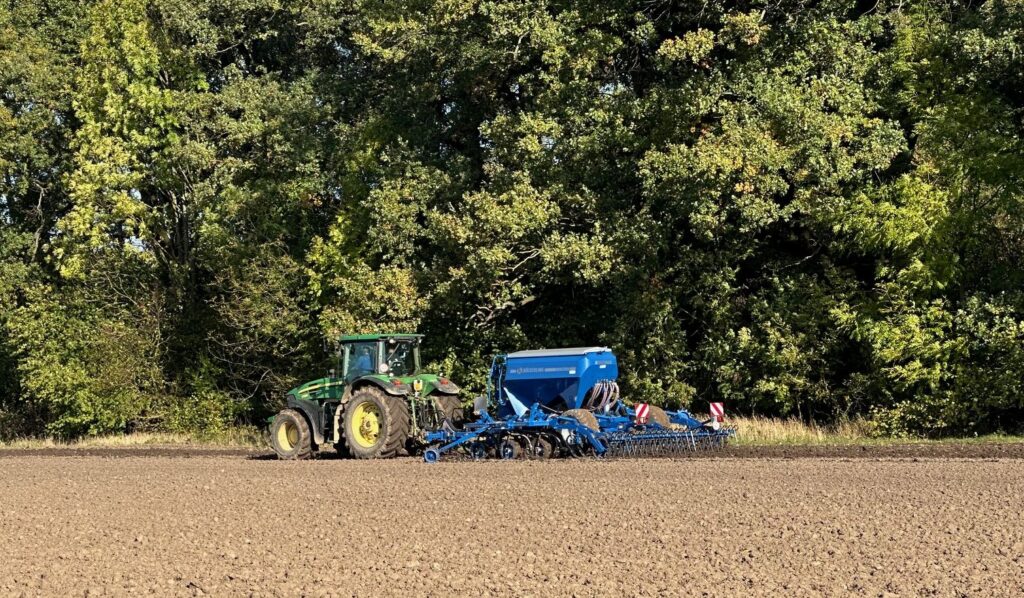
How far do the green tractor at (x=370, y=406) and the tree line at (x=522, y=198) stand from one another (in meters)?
4.07

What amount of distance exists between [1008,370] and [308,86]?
18.6 metres

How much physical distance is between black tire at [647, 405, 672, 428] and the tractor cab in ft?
13.7

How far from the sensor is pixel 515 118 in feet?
82.0

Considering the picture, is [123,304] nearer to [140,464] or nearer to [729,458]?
[140,464]

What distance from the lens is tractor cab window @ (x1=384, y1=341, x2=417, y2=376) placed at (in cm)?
2036

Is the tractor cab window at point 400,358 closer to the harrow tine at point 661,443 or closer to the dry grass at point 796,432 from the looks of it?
the harrow tine at point 661,443

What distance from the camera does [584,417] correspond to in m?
18.2

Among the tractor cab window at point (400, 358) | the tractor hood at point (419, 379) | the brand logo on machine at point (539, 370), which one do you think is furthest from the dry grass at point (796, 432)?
the tractor cab window at point (400, 358)

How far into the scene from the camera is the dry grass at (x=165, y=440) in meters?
28.2

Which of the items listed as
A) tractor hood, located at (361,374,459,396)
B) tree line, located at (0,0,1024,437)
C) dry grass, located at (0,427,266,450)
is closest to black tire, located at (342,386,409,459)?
tractor hood, located at (361,374,459,396)

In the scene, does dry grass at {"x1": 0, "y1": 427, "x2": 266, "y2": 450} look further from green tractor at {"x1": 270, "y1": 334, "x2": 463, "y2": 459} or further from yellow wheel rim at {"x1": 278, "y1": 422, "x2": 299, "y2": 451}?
green tractor at {"x1": 270, "y1": 334, "x2": 463, "y2": 459}

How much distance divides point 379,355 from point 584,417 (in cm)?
401

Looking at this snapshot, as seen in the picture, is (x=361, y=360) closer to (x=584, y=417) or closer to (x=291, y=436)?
(x=291, y=436)

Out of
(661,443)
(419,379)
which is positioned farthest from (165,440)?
(661,443)
